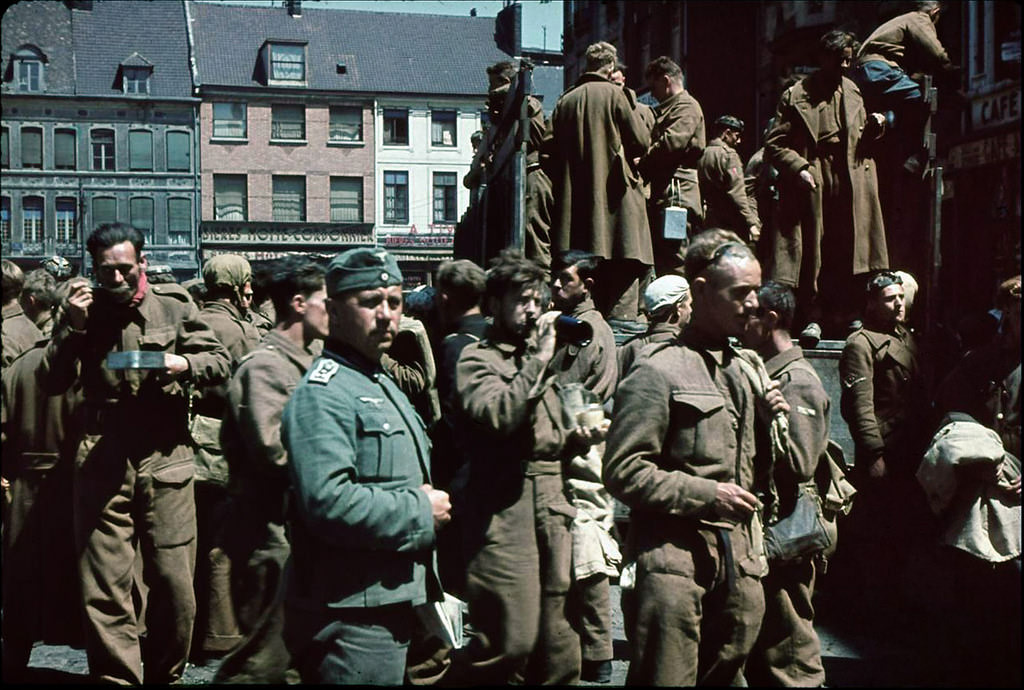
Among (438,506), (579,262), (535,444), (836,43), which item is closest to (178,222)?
(836,43)

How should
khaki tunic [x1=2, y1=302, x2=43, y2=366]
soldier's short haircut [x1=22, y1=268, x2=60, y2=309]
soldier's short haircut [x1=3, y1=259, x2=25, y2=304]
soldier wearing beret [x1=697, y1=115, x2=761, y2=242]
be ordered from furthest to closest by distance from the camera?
soldier wearing beret [x1=697, y1=115, x2=761, y2=242] < soldier's short haircut [x1=22, y1=268, x2=60, y2=309] < soldier's short haircut [x1=3, y1=259, x2=25, y2=304] < khaki tunic [x1=2, y1=302, x2=43, y2=366]

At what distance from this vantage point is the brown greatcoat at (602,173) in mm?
8727

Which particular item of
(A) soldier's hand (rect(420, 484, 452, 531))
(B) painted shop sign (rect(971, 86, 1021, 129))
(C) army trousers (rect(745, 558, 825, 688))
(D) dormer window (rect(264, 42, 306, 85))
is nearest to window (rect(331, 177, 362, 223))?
(D) dormer window (rect(264, 42, 306, 85))

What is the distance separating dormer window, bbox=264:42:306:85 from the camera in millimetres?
58469

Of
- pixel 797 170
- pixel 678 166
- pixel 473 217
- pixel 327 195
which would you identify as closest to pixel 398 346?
pixel 678 166

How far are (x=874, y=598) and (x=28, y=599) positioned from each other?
16.6 ft

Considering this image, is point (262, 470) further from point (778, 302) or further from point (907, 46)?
point (907, 46)

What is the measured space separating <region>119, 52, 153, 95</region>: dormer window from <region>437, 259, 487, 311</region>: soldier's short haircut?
2172 inches

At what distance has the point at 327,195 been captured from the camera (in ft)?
189

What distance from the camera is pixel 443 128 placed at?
58844 millimetres

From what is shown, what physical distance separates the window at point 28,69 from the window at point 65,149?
2238 millimetres

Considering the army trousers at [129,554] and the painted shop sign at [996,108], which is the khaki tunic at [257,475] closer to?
the army trousers at [129,554]

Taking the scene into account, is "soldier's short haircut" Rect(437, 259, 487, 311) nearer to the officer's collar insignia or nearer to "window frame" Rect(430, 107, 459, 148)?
the officer's collar insignia

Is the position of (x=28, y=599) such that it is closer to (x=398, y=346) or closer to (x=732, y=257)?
(x=398, y=346)
